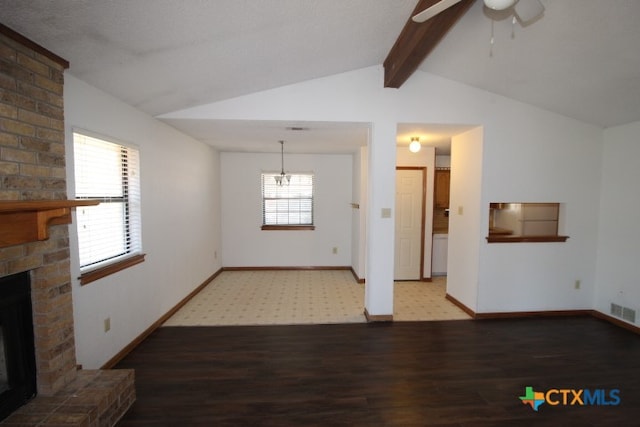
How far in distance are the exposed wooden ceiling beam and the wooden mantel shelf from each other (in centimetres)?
252

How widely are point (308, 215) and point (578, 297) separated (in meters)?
4.21

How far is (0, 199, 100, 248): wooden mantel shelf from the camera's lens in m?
1.47

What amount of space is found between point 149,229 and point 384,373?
8.83 ft

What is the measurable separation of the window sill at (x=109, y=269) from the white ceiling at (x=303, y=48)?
1475 mm

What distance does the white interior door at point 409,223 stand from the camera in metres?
5.02

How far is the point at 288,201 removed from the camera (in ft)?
19.3

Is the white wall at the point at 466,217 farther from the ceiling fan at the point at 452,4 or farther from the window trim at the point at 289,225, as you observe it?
the window trim at the point at 289,225

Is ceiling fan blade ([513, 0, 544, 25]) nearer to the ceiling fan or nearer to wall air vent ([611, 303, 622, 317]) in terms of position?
the ceiling fan

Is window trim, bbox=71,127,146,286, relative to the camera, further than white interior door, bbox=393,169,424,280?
No

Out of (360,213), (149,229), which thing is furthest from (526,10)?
(149,229)

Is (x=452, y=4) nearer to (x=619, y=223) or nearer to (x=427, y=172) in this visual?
(x=619, y=223)

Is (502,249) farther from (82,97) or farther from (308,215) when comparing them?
(82,97)

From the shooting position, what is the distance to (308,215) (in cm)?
592

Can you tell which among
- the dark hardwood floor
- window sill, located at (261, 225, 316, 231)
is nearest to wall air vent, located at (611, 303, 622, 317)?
the dark hardwood floor
